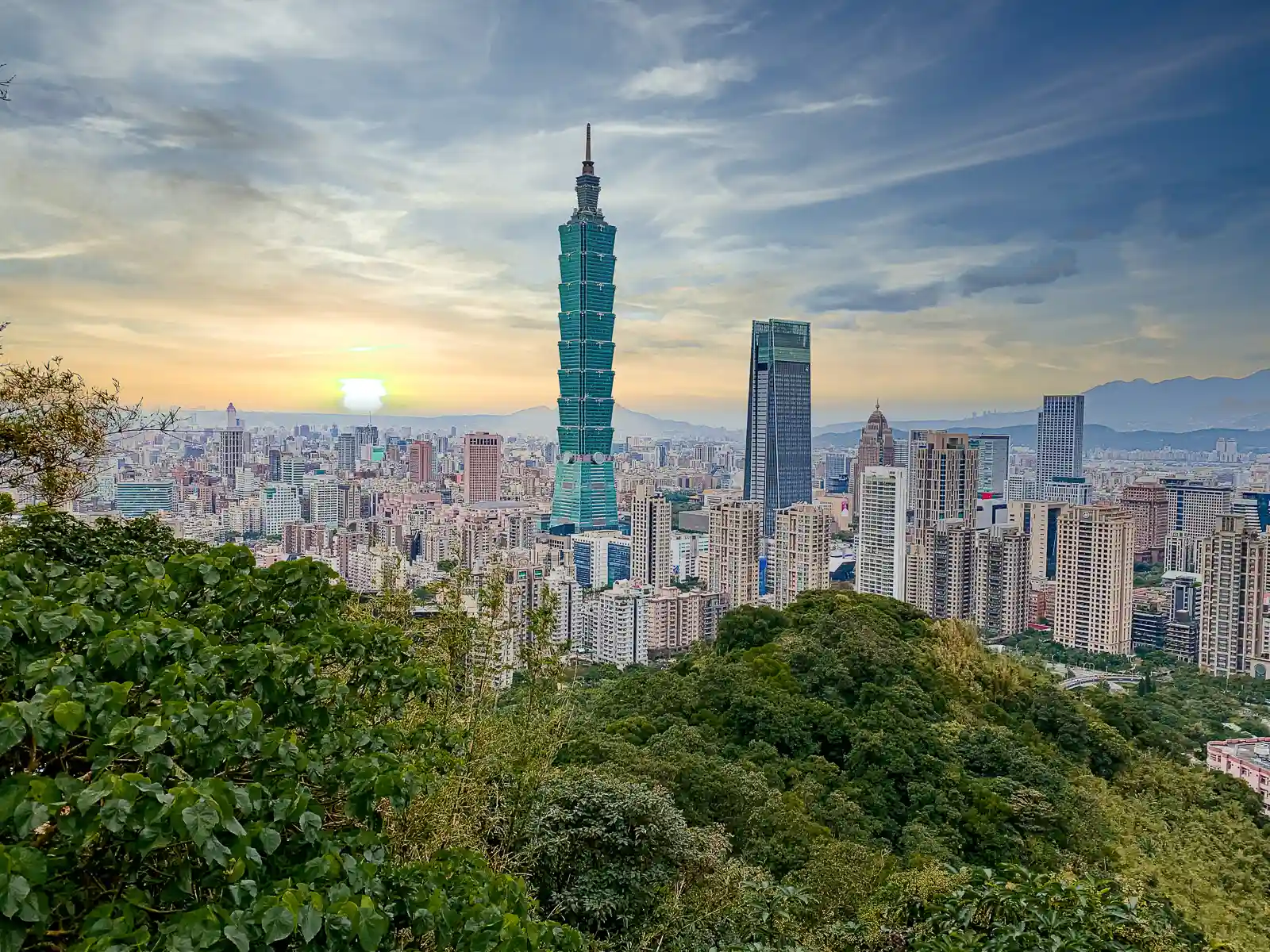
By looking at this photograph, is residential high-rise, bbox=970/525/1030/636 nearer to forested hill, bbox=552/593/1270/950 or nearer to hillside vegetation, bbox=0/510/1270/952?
forested hill, bbox=552/593/1270/950

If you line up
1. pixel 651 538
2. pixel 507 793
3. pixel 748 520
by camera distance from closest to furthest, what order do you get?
1. pixel 507 793
2. pixel 748 520
3. pixel 651 538

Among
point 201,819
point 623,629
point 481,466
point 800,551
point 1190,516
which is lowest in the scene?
point 623,629

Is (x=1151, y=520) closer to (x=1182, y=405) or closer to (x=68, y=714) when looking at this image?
(x=1182, y=405)

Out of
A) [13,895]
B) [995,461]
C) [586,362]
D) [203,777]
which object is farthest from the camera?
[586,362]

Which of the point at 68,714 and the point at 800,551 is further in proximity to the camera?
the point at 800,551

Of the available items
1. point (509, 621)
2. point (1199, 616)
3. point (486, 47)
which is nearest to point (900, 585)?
point (1199, 616)

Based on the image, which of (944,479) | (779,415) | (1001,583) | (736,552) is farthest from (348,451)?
(1001,583)

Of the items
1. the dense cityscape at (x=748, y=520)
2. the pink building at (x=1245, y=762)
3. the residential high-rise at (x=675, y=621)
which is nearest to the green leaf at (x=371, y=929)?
the dense cityscape at (x=748, y=520)
